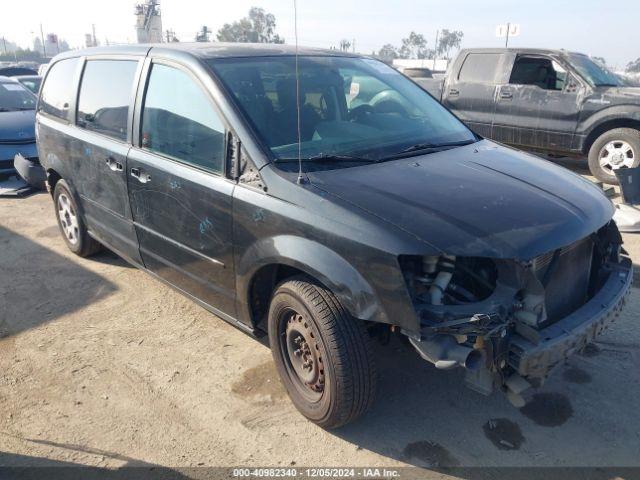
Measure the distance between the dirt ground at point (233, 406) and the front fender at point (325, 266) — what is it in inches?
32.3

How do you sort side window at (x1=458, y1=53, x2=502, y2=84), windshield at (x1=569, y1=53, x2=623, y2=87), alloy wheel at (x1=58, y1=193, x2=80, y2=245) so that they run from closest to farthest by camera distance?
alloy wheel at (x1=58, y1=193, x2=80, y2=245) < windshield at (x1=569, y1=53, x2=623, y2=87) < side window at (x1=458, y1=53, x2=502, y2=84)

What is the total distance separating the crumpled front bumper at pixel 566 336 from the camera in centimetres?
227

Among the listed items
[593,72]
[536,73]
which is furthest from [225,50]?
[593,72]

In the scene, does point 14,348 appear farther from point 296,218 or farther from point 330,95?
point 330,95

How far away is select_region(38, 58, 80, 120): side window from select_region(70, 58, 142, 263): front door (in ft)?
0.86

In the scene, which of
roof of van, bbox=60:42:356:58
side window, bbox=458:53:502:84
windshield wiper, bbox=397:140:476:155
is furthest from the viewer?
side window, bbox=458:53:502:84

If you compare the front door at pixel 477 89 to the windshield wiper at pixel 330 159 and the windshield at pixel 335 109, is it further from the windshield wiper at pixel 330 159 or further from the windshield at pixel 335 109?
the windshield wiper at pixel 330 159

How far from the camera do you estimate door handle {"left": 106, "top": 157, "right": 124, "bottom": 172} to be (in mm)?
3659

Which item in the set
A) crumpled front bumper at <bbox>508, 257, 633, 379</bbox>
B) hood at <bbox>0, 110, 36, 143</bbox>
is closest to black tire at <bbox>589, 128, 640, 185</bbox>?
crumpled front bumper at <bbox>508, 257, 633, 379</bbox>

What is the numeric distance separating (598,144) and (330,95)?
230 inches

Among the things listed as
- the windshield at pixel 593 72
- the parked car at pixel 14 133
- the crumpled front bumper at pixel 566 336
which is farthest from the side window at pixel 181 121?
the windshield at pixel 593 72

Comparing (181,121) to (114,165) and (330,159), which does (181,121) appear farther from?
(330,159)

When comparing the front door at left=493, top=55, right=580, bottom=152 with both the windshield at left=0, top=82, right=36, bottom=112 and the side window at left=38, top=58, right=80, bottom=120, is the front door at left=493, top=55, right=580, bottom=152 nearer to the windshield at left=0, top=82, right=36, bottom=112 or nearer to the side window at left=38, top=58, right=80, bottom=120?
the side window at left=38, top=58, right=80, bottom=120

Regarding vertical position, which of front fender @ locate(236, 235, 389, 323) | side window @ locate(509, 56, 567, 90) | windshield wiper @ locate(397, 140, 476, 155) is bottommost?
front fender @ locate(236, 235, 389, 323)
